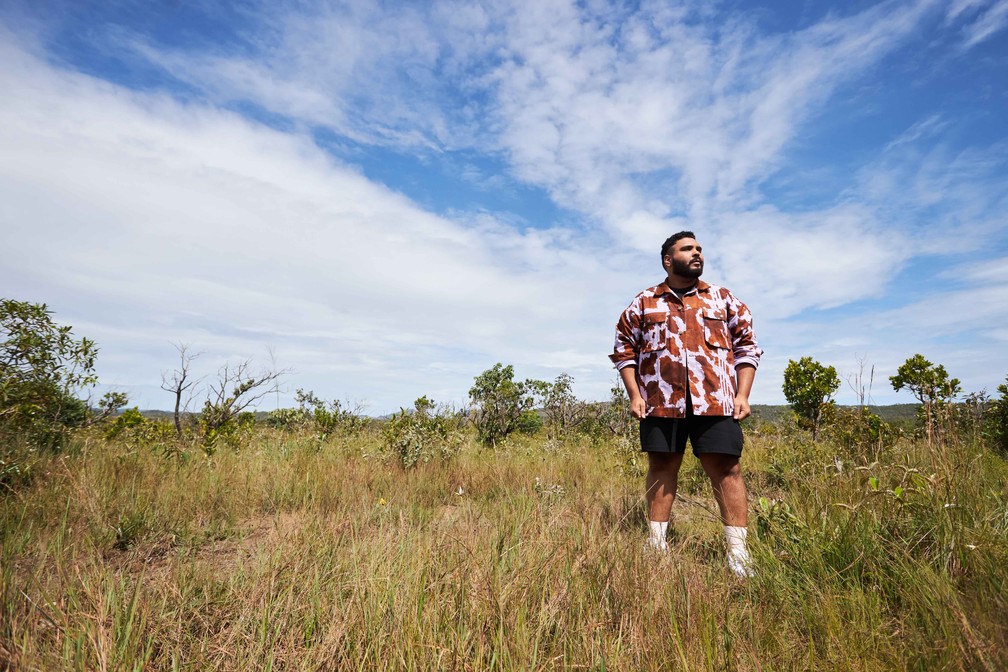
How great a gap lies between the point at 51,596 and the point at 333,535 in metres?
1.12

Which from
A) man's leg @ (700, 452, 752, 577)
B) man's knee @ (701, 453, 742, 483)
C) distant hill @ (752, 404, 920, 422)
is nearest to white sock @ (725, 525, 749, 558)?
man's leg @ (700, 452, 752, 577)

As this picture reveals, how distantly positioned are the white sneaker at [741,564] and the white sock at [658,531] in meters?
0.36

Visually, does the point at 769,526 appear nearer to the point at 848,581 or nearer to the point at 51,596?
the point at 848,581

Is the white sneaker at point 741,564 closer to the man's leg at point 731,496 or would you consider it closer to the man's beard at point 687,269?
the man's leg at point 731,496

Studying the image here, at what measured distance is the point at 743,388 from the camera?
328cm

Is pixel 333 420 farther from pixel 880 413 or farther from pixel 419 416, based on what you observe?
pixel 880 413

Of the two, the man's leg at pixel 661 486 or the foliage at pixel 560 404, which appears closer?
the man's leg at pixel 661 486

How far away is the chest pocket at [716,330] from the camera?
3.27 metres

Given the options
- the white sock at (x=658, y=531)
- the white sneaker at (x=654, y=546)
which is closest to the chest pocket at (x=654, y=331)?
the white sock at (x=658, y=531)

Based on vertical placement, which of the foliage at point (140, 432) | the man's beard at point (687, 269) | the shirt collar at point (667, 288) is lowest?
the foliage at point (140, 432)

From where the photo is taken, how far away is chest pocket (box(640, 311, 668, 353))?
335 centimetres

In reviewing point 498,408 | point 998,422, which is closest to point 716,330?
point 998,422

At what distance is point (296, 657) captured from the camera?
1703 mm

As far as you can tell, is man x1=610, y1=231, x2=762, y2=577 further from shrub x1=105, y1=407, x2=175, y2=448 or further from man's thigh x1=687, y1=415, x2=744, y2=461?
shrub x1=105, y1=407, x2=175, y2=448
